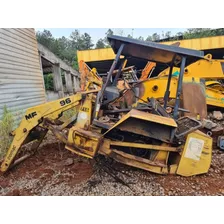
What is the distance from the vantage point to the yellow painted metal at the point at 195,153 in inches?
103

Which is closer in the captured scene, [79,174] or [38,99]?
[79,174]

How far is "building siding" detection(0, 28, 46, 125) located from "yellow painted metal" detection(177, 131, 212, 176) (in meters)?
4.28

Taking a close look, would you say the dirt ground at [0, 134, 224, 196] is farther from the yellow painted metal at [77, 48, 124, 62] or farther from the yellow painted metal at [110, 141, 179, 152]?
the yellow painted metal at [77, 48, 124, 62]

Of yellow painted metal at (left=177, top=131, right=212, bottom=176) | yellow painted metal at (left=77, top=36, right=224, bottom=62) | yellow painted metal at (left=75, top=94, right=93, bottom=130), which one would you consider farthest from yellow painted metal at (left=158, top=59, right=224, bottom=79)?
yellow painted metal at (left=75, top=94, right=93, bottom=130)

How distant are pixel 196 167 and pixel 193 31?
20592 millimetres

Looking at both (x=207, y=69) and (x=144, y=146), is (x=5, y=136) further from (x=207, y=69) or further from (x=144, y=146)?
(x=207, y=69)

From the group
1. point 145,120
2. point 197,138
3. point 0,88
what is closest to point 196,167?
point 197,138

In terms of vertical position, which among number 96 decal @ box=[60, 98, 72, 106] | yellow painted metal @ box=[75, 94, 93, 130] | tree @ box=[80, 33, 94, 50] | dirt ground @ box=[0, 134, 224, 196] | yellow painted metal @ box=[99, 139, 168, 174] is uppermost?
tree @ box=[80, 33, 94, 50]

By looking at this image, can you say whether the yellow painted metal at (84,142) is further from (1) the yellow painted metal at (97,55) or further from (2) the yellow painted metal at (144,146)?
(1) the yellow painted metal at (97,55)

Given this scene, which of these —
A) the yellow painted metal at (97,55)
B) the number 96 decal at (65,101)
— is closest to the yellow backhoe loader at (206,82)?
the number 96 decal at (65,101)

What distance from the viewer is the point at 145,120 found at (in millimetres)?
2535

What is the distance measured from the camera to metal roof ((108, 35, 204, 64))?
249cm

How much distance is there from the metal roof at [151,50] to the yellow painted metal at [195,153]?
1.14 meters

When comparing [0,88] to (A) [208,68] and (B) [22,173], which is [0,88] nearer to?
(B) [22,173]
